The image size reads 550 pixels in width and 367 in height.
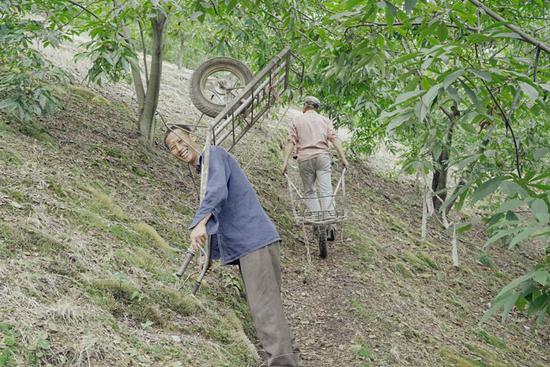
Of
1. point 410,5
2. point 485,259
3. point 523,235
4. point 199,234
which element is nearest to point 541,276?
point 523,235

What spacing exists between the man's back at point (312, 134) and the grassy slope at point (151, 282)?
1399 mm

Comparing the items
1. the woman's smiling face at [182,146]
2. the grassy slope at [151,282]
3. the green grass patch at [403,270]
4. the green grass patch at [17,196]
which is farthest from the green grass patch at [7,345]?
the green grass patch at [403,270]

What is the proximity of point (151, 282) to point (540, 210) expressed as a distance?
3.33 m

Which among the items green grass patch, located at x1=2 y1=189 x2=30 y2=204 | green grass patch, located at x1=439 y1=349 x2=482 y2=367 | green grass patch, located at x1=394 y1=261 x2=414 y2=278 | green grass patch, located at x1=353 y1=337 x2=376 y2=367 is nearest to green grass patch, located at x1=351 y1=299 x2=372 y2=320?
green grass patch, located at x1=353 y1=337 x2=376 y2=367

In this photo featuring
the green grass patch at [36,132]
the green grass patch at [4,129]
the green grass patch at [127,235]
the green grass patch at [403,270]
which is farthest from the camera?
the green grass patch at [403,270]

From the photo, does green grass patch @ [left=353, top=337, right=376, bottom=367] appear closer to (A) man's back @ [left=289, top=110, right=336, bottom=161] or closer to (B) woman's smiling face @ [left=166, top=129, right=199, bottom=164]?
(B) woman's smiling face @ [left=166, top=129, right=199, bottom=164]

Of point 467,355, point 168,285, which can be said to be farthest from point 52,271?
point 467,355

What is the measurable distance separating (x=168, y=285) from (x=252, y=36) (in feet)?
13.7

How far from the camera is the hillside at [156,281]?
366 cm

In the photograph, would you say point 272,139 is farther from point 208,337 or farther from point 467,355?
point 208,337

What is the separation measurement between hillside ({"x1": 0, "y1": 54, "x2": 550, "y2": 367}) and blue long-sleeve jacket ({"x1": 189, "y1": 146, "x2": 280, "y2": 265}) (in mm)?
760

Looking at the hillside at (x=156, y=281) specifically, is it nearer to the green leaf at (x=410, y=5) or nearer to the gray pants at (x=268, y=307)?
the gray pants at (x=268, y=307)

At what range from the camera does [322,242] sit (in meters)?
7.86

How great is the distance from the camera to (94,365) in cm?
327
